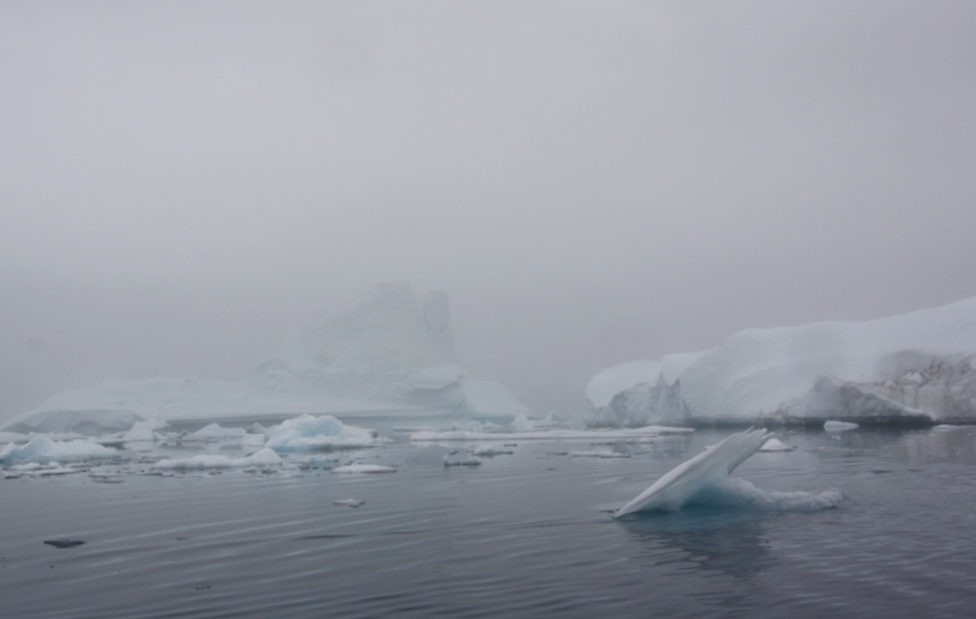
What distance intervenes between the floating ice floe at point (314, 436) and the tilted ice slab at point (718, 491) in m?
20.1

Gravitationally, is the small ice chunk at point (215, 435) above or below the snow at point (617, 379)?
below

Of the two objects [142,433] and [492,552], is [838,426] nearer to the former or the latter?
[492,552]

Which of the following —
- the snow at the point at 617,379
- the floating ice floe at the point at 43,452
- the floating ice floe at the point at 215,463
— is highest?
the snow at the point at 617,379

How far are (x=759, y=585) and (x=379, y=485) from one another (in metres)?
9.42

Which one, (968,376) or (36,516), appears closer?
(36,516)

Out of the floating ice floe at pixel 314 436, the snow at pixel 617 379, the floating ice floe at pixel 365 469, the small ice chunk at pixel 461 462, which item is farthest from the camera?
the snow at pixel 617 379

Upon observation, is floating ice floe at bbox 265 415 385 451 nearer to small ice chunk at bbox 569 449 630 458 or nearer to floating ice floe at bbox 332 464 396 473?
floating ice floe at bbox 332 464 396 473

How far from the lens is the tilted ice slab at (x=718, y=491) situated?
9.23 m

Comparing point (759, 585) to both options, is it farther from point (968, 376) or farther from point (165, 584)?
point (968, 376)

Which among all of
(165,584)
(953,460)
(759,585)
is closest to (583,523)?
(759,585)

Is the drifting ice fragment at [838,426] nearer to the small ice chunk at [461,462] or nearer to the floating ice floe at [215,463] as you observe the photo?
the small ice chunk at [461,462]

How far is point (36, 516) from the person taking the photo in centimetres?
1146

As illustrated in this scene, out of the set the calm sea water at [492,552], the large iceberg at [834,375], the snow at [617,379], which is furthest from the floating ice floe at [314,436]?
→ the snow at [617,379]

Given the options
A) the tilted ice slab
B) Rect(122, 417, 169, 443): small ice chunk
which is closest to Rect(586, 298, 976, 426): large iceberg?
the tilted ice slab
